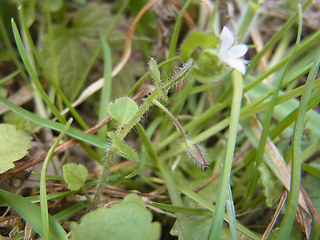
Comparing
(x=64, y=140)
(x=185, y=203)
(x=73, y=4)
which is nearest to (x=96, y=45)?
(x=73, y=4)

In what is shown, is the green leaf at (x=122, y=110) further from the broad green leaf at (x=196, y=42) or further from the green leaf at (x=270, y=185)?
the green leaf at (x=270, y=185)

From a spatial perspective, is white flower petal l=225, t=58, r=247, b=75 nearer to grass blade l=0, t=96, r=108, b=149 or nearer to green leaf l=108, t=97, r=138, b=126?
green leaf l=108, t=97, r=138, b=126

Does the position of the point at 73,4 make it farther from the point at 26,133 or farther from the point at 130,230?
the point at 130,230

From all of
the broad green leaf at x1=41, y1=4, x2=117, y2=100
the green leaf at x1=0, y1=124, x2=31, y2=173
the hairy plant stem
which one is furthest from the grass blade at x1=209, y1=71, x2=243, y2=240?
the broad green leaf at x1=41, y1=4, x2=117, y2=100

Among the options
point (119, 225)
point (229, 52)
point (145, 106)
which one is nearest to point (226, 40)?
point (229, 52)

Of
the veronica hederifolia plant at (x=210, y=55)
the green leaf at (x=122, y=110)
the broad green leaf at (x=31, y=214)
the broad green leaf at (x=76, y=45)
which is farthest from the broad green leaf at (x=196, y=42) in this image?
the broad green leaf at (x=76, y=45)

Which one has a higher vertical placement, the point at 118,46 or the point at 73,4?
the point at 73,4

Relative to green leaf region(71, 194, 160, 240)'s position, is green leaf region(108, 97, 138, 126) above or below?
above
